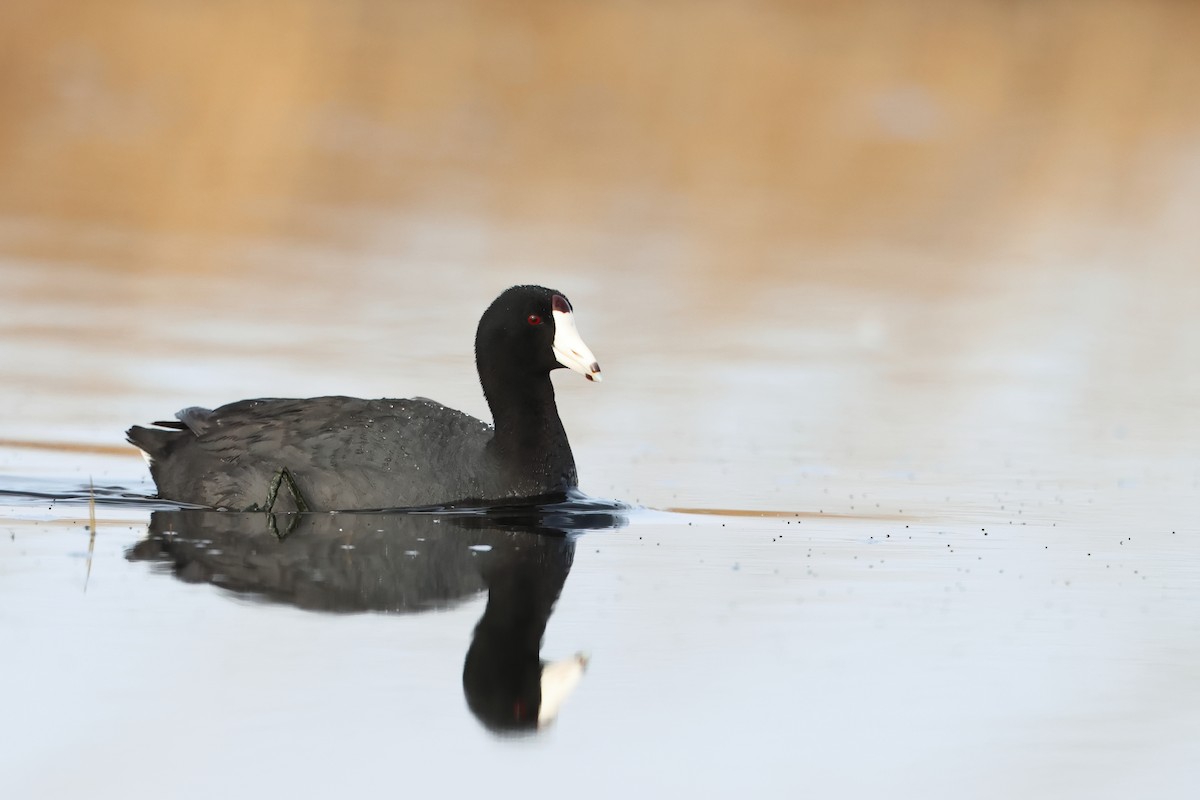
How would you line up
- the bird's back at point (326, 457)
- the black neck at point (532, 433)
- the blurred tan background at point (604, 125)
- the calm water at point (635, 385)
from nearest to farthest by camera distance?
the calm water at point (635, 385), the bird's back at point (326, 457), the black neck at point (532, 433), the blurred tan background at point (604, 125)

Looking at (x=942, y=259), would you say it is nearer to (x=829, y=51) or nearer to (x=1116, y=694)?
(x=829, y=51)

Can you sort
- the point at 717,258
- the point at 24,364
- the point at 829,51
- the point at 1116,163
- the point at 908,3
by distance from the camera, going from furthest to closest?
the point at 908,3
the point at 829,51
the point at 1116,163
the point at 717,258
the point at 24,364

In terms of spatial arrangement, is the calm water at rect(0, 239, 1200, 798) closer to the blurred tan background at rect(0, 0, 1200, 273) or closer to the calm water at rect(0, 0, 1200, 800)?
the calm water at rect(0, 0, 1200, 800)

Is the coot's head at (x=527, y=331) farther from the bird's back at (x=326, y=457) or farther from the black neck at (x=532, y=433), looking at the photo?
the bird's back at (x=326, y=457)

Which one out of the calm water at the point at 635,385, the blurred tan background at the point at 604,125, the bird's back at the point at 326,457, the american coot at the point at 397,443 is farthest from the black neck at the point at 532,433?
the blurred tan background at the point at 604,125

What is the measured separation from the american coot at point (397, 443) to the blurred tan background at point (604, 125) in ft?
23.7

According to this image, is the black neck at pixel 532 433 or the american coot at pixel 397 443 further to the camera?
the black neck at pixel 532 433

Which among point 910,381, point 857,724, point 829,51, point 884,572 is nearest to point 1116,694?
point 857,724

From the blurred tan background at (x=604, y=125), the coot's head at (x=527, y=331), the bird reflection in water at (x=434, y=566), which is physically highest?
the blurred tan background at (x=604, y=125)

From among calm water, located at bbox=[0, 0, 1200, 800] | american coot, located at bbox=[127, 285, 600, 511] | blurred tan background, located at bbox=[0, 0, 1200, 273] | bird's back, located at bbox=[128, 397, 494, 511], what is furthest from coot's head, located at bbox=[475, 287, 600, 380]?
blurred tan background, located at bbox=[0, 0, 1200, 273]

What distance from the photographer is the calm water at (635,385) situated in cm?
511

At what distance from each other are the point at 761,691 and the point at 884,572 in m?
1.83

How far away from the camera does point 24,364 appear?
11.2 metres

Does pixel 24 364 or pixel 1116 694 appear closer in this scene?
pixel 1116 694
